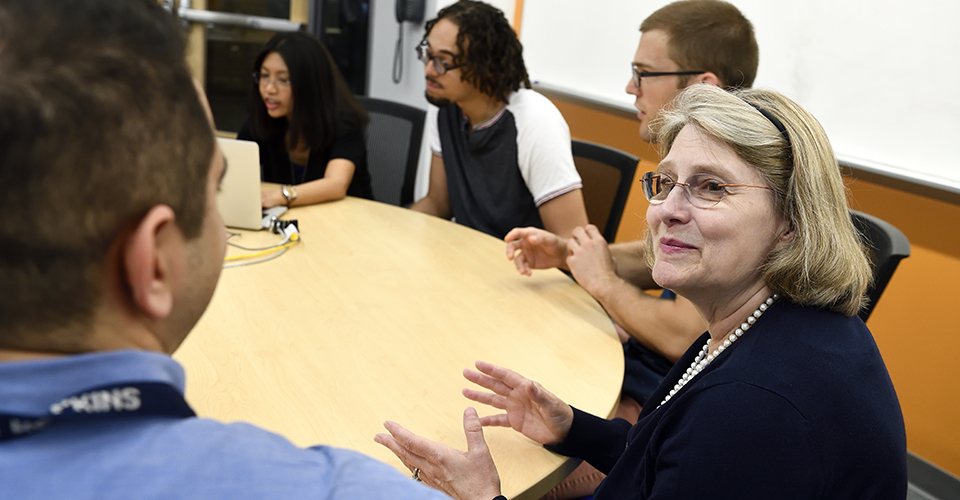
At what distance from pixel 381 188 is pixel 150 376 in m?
2.61

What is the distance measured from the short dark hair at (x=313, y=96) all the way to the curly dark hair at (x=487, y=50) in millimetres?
544

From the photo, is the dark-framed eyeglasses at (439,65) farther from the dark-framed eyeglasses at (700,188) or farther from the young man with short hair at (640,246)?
the dark-framed eyeglasses at (700,188)

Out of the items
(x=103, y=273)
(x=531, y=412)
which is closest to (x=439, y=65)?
(x=531, y=412)

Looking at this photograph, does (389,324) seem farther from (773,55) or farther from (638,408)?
(773,55)

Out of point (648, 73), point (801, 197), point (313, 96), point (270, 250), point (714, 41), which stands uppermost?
point (714, 41)

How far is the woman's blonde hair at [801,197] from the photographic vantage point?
0.99 metres

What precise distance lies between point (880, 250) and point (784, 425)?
0.75 meters

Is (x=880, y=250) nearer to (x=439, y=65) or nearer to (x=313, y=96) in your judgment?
(x=439, y=65)

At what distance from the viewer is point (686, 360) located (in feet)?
3.92

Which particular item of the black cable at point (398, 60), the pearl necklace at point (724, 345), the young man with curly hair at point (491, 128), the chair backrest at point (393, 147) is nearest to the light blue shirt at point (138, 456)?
the pearl necklace at point (724, 345)

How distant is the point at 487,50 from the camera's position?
7.61ft

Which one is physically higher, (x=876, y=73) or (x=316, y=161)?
(x=876, y=73)

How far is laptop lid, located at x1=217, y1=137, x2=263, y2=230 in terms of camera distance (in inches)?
77.5

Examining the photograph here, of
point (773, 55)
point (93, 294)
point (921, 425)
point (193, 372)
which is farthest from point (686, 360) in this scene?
point (773, 55)
